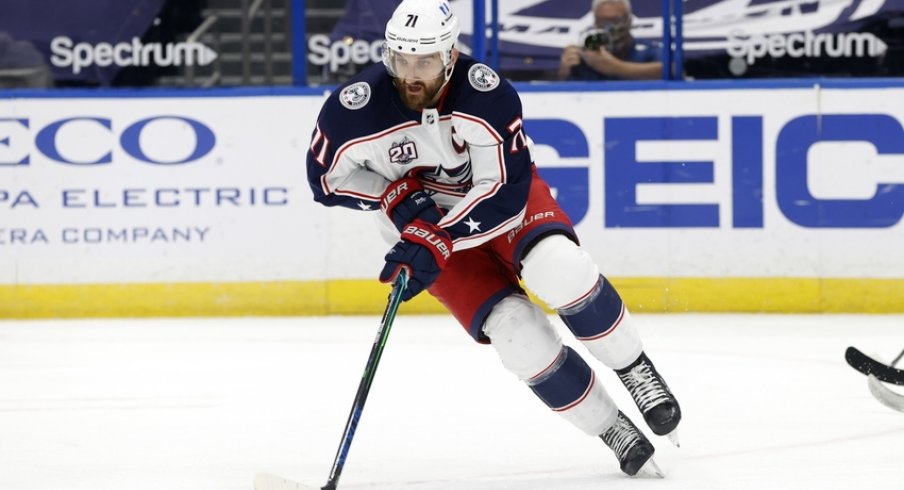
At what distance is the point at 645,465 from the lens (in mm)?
2963

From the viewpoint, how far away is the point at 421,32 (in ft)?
8.99

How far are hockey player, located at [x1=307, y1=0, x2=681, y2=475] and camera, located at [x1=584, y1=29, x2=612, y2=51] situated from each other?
131 inches

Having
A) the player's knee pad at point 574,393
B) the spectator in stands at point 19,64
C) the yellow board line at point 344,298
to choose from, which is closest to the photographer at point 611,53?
the yellow board line at point 344,298

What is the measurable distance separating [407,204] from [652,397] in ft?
2.05

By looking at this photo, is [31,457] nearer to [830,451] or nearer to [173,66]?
[830,451]

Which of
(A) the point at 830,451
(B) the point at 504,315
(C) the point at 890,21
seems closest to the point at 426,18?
(B) the point at 504,315

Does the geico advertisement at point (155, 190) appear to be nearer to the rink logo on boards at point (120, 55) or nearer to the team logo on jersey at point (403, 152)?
the rink logo on boards at point (120, 55)

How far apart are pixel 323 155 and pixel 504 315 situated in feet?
1.59

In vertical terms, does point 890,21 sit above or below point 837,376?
above

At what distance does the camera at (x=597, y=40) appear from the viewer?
245 inches

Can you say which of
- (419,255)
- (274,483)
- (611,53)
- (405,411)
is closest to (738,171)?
(611,53)

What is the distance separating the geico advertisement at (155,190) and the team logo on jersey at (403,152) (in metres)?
3.18

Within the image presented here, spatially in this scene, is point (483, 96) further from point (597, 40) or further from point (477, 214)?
point (597, 40)

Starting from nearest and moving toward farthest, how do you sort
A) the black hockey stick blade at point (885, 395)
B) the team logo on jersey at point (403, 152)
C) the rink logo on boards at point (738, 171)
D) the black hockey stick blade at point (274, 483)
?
the black hockey stick blade at point (274, 483), the team logo on jersey at point (403, 152), the black hockey stick blade at point (885, 395), the rink logo on boards at point (738, 171)
